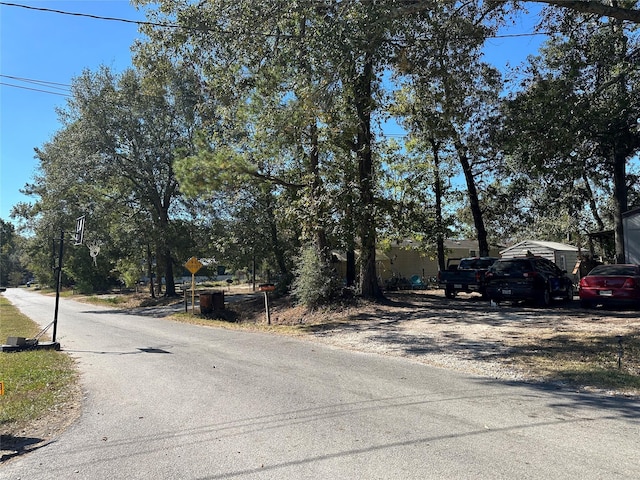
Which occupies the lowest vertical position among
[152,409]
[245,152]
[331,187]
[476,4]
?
[152,409]

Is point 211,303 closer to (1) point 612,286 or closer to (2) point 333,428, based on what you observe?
(1) point 612,286

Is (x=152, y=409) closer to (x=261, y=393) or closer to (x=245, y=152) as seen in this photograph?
(x=261, y=393)

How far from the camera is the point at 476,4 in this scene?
446 inches

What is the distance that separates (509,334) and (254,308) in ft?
42.3

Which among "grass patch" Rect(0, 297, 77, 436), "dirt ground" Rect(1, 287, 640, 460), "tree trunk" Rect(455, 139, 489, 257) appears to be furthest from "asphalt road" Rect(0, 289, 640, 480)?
"tree trunk" Rect(455, 139, 489, 257)

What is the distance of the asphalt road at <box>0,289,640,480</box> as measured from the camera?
399 cm

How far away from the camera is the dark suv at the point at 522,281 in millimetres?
14805

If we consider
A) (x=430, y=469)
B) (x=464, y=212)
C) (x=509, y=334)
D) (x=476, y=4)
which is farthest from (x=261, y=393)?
(x=464, y=212)

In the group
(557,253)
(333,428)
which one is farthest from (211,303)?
(557,253)

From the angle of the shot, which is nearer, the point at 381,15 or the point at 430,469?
the point at 430,469

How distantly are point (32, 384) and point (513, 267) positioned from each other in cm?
A: 1325

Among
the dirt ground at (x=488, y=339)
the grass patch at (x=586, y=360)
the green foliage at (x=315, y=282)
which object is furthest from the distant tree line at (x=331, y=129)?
the grass patch at (x=586, y=360)

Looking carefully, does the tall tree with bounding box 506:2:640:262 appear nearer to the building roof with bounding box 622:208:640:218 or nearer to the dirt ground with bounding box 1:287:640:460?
the building roof with bounding box 622:208:640:218

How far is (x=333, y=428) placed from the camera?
4941 mm
